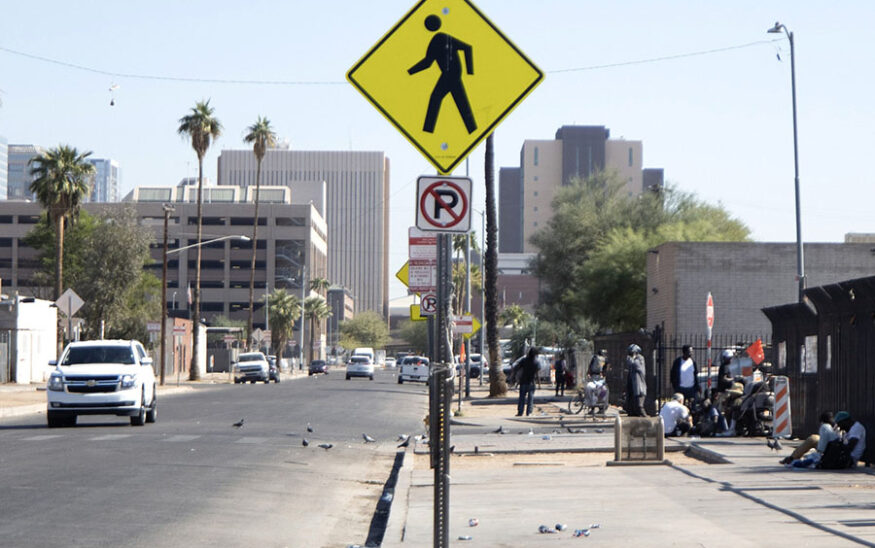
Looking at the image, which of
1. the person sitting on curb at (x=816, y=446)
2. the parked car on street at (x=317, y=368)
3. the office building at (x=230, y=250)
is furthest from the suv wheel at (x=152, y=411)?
the office building at (x=230, y=250)

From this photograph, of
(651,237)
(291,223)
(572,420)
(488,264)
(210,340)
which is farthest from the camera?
(291,223)

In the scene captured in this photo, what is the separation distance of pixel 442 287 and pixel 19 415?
2797 centimetres

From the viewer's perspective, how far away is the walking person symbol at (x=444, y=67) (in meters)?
7.10

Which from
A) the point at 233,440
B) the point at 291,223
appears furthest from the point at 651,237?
the point at 291,223

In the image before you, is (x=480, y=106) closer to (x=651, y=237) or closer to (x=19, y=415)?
(x=19, y=415)

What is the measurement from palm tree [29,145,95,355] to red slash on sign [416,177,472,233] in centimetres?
5447

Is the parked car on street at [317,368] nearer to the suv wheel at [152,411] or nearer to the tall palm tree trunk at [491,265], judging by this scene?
the tall palm tree trunk at [491,265]

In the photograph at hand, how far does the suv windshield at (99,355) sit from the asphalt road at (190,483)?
4.69 ft

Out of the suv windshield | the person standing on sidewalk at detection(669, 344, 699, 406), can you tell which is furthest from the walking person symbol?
the suv windshield

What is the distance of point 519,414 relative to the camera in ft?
108

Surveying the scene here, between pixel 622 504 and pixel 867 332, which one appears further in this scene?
pixel 867 332

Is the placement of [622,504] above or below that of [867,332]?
below

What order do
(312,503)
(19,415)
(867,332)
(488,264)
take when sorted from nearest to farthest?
(312,503), (867,332), (19,415), (488,264)

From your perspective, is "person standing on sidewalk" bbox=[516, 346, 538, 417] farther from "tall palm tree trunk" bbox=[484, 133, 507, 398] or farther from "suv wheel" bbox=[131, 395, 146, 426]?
"suv wheel" bbox=[131, 395, 146, 426]
